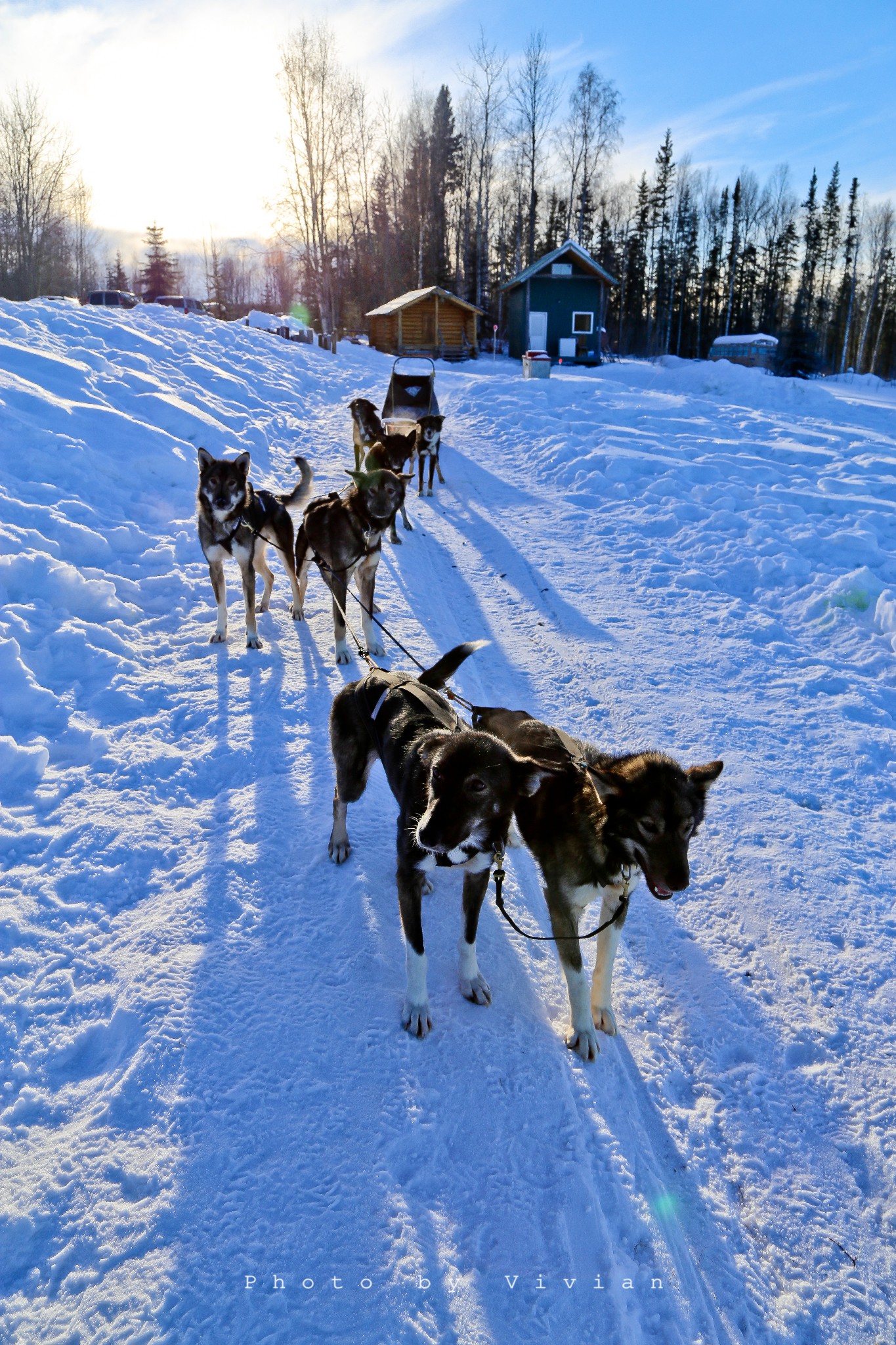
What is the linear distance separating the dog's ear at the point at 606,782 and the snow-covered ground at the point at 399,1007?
100 centimetres

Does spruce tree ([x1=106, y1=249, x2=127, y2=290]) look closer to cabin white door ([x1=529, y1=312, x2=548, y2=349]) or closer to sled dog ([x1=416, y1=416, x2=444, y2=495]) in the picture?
cabin white door ([x1=529, y1=312, x2=548, y2=349])

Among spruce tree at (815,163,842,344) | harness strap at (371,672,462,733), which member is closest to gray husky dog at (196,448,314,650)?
harness strap at (371,672,462,733)

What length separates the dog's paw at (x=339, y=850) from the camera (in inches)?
136

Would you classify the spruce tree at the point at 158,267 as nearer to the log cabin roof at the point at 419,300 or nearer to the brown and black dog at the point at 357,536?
the log cabin roof at the point at 419,300

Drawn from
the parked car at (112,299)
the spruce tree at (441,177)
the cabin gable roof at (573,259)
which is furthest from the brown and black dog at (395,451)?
the spruce tree at (441,177)

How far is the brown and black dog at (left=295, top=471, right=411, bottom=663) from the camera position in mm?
5758

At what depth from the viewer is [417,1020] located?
263 cm

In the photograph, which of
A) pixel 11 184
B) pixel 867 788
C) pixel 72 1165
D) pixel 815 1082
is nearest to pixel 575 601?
pixel 867 788

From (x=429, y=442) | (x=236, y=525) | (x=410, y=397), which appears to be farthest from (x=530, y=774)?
(x=410, y=397)

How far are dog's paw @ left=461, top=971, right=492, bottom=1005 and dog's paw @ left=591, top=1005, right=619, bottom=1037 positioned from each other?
40 cm

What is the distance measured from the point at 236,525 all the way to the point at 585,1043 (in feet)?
14.5

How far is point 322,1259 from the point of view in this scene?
6.39 ft

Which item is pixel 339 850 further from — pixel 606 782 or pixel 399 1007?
pixel 606 782

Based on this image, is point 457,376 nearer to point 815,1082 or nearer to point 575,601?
point 575,601
